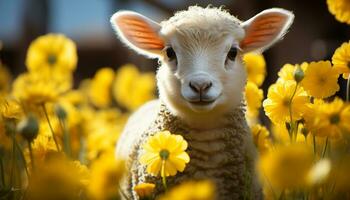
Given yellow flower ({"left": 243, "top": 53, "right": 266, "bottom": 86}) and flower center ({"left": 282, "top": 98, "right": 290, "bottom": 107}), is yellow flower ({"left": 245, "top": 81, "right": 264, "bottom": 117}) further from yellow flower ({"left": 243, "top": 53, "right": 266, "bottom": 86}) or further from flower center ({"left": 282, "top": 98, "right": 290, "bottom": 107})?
flower center ({"left": 282, "top": 98, "right": 290, "bottom": 107})

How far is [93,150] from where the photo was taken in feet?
8.70

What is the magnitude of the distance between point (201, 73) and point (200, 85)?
7 cm

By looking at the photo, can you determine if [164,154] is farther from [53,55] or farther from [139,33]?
[53,55]

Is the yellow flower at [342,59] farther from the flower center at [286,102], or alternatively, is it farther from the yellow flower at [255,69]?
the yellow flower at [255,69]

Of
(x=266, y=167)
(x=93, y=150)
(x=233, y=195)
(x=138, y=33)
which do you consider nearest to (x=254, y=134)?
(x=233, y=195)

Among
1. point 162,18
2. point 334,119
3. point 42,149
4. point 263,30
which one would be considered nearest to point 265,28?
point 263,30

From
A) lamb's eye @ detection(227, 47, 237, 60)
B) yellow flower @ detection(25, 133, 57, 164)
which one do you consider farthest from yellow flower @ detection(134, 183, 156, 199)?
lamb's eye @ detection(227, 47, 237, 60)

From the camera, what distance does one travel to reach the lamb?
208cm

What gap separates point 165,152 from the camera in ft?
5.11

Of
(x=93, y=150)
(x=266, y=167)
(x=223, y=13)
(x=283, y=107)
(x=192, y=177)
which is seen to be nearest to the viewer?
(x=266, y=167)

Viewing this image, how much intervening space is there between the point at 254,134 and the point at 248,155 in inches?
3.7

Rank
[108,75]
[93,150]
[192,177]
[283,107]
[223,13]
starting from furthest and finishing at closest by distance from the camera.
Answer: [108,75]
[93,150]
[223,13]
[192,177]
[283,107]

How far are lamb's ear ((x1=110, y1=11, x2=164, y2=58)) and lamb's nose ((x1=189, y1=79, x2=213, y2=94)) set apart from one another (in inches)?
18.1

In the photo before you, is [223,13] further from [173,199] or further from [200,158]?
[173,199]
